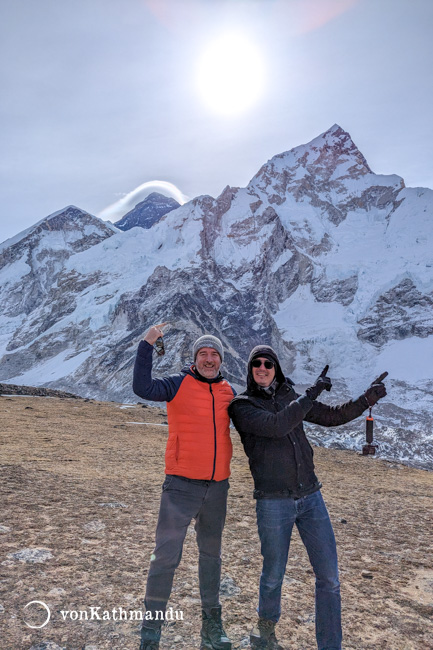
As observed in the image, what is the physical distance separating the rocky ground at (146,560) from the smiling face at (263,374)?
2235mm

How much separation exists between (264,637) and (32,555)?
2.82 metres

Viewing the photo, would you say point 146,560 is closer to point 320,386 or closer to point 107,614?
point 107,614

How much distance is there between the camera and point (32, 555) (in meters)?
4.88

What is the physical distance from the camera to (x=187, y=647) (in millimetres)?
3598

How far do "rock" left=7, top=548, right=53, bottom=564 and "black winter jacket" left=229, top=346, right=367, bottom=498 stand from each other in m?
2.75

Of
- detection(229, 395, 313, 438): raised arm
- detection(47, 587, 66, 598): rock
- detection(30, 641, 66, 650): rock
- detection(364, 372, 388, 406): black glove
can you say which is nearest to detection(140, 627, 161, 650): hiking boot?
detection(30, 641, 66, 650): rock

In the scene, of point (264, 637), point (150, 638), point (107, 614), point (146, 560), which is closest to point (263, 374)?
point (264, 637)

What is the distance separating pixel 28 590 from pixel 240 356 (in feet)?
518

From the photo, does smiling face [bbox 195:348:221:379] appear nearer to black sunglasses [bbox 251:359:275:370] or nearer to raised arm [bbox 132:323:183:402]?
raised arm [bbox 132:323:183:402]

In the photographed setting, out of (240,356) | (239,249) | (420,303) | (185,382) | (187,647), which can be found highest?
(239,249)

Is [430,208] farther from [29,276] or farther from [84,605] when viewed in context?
[84,605]

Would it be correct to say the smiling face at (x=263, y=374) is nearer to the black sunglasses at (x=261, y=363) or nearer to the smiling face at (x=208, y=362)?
the black sunglasses at (x=261, y=363)

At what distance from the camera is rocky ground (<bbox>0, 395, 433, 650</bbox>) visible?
3785 mm

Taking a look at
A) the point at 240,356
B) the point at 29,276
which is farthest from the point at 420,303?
the point at 29,276
